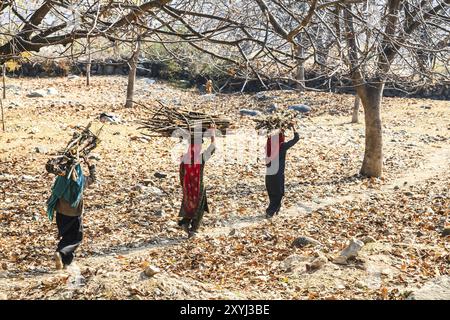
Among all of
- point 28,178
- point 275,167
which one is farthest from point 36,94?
point 275,167

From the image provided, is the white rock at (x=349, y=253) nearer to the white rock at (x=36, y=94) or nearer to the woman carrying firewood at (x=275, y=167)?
the woman carrying firewood at (x=275, y=167)

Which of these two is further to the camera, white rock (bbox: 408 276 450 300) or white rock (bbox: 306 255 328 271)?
white rock (bbox: 306 255 328 271)

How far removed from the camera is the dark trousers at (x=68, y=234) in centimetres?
585

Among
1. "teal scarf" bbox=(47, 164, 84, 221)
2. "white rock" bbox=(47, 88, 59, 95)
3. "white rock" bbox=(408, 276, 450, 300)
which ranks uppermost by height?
"white rock" bbox=(47, 88, 59, 95)

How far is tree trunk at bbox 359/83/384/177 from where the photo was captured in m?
10.7

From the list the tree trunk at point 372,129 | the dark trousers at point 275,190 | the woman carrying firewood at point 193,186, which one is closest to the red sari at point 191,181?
the woman carrying firewood at point 193,186

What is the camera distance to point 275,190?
824 cm

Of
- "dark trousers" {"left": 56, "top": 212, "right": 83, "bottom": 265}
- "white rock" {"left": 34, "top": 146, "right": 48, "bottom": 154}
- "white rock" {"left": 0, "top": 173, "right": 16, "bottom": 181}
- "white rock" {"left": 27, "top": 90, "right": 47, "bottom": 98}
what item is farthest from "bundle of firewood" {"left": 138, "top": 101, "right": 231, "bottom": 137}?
"white rock" {"left": 27, "top": 90, "right": 47, "bottom": 98}

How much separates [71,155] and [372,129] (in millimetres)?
7302

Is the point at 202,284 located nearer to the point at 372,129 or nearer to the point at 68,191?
the point at 68,191

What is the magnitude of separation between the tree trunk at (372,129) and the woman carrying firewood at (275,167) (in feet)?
10.5

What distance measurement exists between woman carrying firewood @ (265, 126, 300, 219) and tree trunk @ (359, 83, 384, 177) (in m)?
3.22

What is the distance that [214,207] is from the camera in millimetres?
8797

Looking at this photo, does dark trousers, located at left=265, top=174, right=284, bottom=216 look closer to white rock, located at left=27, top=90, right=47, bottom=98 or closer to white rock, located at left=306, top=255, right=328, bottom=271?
white rock, located at left=306, top=255, right=328, bottom=271
